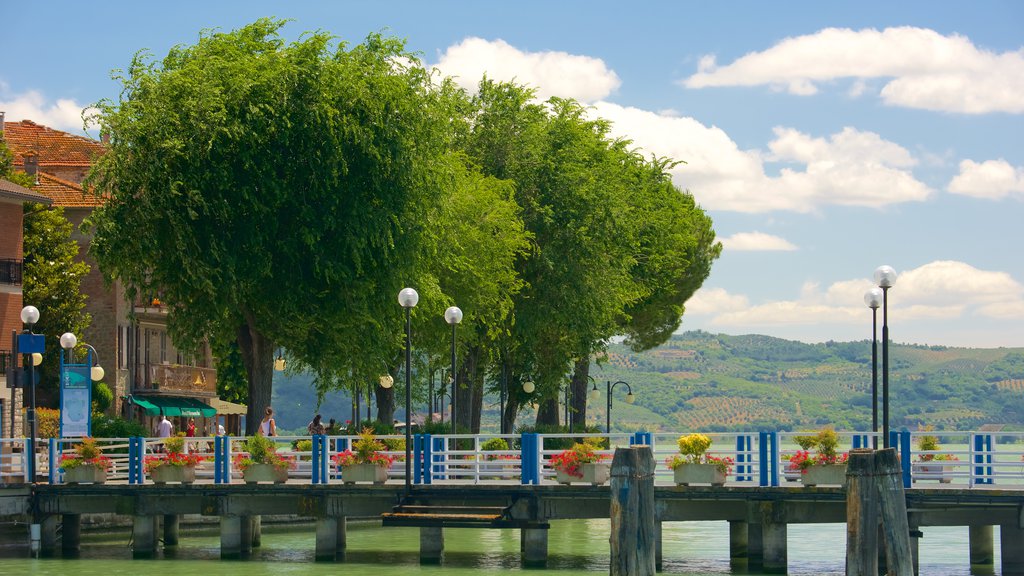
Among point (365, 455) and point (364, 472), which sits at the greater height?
point (365, 455)

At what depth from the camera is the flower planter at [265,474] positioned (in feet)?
123

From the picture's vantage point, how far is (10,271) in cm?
5619

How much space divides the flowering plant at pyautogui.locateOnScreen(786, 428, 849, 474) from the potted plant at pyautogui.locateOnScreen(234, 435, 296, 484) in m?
11.7

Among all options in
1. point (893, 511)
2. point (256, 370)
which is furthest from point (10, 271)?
point (893, 511)

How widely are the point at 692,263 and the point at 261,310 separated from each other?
38.2 meters

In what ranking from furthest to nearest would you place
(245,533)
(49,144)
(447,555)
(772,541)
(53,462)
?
Result: (49,144), (53,462), (447,555), (245,533), (772,541)

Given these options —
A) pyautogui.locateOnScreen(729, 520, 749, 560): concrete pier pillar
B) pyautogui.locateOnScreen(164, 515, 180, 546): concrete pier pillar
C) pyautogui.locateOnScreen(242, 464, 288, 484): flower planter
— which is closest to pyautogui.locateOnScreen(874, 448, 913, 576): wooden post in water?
pyautogui.locateOnScreen(729, 520, 749, 560): concrete pier pillar

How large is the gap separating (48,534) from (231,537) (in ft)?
16.7

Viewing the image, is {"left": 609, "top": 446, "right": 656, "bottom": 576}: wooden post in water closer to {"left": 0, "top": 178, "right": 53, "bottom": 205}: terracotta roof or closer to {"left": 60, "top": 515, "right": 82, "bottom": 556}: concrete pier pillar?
{"left": 60, "top": 515, "right": 82, "bottom": 556}: concrete pier pillar

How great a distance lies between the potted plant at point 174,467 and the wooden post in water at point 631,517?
15500 millimetres

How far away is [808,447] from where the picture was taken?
3347 cm

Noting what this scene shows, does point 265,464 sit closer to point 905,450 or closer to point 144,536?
point 144,536

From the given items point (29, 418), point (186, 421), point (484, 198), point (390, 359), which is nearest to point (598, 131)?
point (484, 198)

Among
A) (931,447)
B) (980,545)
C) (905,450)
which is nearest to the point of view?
(905,450)
